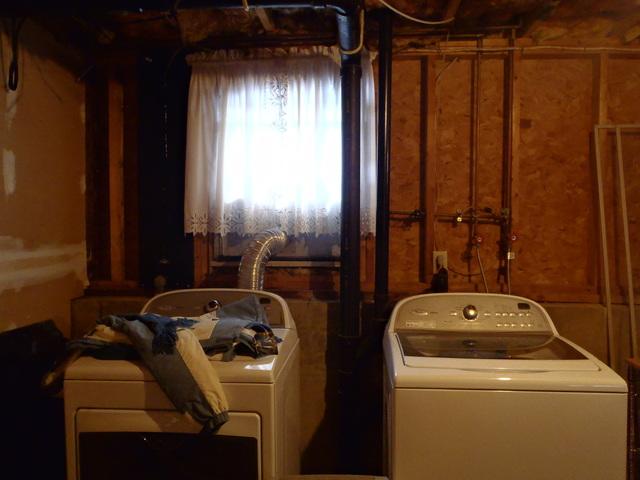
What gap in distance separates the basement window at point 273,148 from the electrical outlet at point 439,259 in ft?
1.18

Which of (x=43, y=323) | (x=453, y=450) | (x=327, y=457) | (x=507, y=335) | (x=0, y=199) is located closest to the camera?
(x=453, y=450)

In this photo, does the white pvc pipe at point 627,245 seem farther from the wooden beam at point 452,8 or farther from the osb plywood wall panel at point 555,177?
the wooden beam at point 452,8

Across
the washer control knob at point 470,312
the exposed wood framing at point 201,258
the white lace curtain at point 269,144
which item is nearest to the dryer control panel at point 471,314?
the washer control knob at point 470,312

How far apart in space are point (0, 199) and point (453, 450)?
6.65 feet

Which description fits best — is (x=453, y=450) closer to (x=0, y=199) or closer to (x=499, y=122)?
(x=499, y=122)

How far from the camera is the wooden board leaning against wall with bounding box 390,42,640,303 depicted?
2.19 metres

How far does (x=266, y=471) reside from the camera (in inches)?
50.6

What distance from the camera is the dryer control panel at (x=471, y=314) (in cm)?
168

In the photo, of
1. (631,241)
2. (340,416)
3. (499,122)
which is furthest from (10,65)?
(631,241)

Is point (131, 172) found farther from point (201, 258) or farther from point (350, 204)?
point (350, 204)

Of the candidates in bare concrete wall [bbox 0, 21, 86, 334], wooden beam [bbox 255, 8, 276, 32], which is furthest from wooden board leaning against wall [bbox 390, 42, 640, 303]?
bare concrete wall [bbox 0, 21, 86, 334]

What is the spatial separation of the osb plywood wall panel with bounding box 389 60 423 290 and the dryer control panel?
50 centimetres

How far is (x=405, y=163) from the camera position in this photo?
89.0 inches

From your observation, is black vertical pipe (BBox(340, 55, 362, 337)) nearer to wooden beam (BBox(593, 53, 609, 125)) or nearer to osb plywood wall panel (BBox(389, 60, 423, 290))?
osb plywood wall panel (BBox(389, 60, 423, 290))
